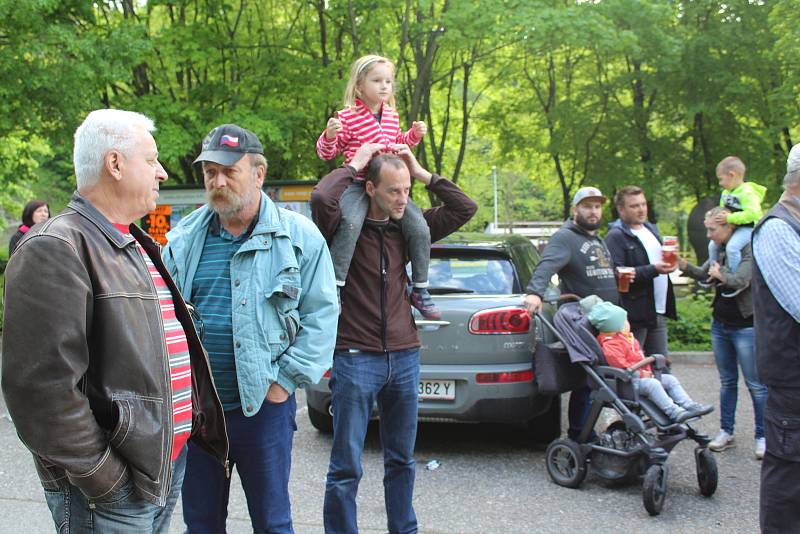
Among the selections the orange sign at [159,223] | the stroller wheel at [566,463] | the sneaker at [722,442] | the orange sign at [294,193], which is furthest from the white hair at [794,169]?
the orange sign at [294,193]

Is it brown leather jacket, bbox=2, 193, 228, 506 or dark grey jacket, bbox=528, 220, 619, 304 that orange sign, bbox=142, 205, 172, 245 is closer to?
dark grey jacket, bbox=528, 220, 619, 304

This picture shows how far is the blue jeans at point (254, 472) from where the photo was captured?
296 cm

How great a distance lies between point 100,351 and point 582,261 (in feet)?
13.6

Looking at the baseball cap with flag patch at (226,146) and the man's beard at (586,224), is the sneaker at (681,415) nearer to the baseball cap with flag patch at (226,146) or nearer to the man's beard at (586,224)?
the man's beard at (586,224)

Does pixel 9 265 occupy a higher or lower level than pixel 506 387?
higher

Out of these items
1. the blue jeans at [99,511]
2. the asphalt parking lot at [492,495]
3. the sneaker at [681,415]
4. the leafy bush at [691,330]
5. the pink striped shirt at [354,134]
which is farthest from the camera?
the leafy bush at [691,330]

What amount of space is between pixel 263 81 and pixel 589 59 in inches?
274

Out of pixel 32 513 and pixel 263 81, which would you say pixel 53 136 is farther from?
pixel 32 513

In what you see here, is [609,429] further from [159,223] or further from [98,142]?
[159,223]

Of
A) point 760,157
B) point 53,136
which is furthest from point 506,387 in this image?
point 760,157

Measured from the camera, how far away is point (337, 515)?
348 centimetres

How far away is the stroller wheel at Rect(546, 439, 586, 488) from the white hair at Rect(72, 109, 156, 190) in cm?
374

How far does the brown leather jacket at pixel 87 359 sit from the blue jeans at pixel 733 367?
4.62 m

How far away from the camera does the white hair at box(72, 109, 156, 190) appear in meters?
2.15
